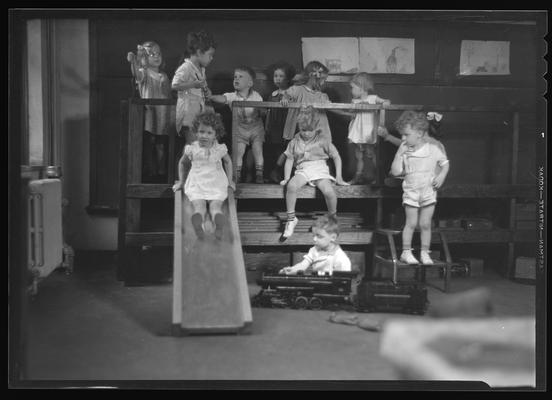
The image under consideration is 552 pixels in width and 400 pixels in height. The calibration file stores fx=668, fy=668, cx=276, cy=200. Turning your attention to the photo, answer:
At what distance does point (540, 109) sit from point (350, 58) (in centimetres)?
96

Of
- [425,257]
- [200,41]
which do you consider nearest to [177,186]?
[200,41]

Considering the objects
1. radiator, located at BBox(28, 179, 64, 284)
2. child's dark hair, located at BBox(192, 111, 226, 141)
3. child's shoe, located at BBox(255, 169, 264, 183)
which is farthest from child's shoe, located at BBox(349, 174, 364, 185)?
radiator, located at BBox(28, 179, 64, 284)

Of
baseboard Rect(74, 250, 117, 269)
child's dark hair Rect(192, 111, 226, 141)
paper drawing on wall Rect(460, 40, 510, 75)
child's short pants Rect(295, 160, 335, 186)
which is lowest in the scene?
baseboard Rect(74, 250, 117, 269)

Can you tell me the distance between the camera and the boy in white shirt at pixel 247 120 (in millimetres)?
3201

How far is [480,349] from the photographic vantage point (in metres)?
3.02

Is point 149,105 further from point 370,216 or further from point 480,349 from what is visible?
point 480,349

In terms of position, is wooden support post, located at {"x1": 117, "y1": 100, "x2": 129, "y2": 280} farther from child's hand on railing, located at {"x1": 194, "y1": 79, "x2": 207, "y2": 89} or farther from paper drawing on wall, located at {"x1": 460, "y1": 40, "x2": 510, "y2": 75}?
paper drawing on wall, located at {"x1": 460, "y1": 40, "x2": 510, "y2": 75}

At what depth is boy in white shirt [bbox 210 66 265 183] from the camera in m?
3.20

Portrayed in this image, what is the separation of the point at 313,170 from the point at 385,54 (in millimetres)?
662

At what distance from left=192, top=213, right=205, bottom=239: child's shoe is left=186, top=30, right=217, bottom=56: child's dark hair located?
79 centimetres

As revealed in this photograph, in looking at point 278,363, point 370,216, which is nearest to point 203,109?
point 370,216

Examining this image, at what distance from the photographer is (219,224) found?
3.23 metres

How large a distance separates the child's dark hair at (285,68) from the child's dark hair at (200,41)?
0.29m

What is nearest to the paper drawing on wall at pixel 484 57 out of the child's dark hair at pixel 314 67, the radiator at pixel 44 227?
the child's dark hair at pixel 314 67
